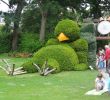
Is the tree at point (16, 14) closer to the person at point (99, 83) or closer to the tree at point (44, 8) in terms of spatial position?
the tree at point (44, 8)

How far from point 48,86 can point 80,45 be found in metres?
7.45

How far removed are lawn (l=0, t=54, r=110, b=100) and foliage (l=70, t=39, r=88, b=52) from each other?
2467mm

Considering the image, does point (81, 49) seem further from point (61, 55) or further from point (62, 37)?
point (61, 55)

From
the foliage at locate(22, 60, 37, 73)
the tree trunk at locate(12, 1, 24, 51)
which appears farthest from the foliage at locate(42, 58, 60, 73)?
the tree trunk at locate(12, 1, 24, 51)

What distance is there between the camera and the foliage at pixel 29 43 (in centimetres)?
3794

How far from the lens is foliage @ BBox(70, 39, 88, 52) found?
78.6ft

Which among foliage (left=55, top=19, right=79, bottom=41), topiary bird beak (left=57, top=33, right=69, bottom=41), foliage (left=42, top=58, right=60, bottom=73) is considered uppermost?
foliage (left=55, top=19, right=79, bottom=41)

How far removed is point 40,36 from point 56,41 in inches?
558

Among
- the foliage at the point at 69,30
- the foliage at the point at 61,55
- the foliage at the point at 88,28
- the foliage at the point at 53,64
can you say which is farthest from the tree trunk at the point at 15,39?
the foliage at the point at 53,64

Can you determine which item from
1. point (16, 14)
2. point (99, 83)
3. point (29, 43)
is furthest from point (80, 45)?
point (16, 14)

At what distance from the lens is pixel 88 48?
81.3ft

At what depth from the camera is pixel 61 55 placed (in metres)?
22.9

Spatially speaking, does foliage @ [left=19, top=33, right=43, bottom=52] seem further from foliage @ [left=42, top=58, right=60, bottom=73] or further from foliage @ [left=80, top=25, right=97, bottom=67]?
foliage @ [left=42, top=58, right=60, bottom=73]

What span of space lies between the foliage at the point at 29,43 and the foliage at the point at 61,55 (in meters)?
14.7
